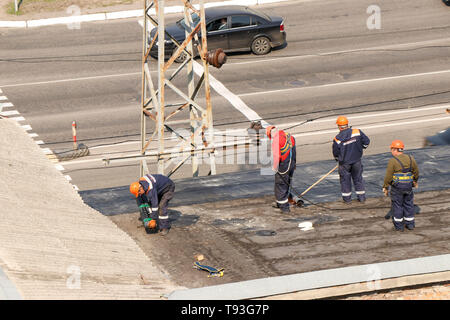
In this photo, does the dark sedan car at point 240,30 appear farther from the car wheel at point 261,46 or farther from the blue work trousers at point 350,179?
the blue work trousers at point 350,179

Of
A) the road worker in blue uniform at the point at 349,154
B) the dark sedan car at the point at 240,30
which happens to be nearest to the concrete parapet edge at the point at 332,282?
the road worker in blue uniform at the point at 349,154

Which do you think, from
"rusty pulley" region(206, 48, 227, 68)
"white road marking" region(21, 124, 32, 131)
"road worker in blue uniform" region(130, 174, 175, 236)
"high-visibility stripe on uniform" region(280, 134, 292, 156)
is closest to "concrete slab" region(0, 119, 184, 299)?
"road worker in blue uniform" region(130, 174, 175, 236)

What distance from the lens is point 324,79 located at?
2742 centimetres

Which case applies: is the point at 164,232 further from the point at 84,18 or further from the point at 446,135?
the point at 84,18

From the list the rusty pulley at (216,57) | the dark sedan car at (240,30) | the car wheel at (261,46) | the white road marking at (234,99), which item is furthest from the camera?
the car wheel at (261,46)

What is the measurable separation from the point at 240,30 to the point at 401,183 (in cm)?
1696

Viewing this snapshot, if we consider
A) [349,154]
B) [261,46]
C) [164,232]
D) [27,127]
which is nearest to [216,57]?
[349,154]

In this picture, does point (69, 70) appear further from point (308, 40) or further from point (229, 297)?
point (229, 297)

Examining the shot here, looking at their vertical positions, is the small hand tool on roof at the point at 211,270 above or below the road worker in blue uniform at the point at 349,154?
below

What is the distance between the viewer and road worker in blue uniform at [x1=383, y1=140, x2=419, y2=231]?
13.5m

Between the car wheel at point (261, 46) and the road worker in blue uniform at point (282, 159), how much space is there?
1515 cm

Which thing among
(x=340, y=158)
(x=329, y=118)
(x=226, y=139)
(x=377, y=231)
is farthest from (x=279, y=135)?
(x=329, y=118)

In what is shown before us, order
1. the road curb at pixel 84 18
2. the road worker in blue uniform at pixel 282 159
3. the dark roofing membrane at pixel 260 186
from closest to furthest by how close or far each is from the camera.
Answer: the road worker in blue uniform at pixel 282 159 → the dark roofing membrane at pixel 260 186 → the road curb at pixel 84 18

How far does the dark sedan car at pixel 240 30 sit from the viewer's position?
95.5 feet
